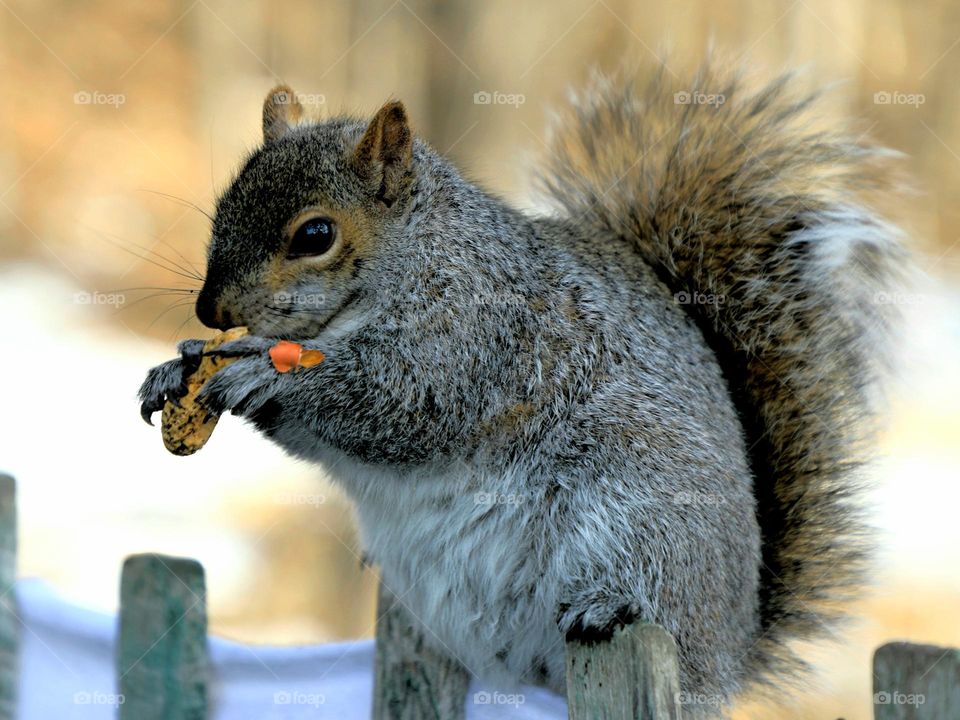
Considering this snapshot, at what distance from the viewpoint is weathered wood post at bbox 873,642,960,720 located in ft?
3.59

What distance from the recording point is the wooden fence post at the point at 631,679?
113cm

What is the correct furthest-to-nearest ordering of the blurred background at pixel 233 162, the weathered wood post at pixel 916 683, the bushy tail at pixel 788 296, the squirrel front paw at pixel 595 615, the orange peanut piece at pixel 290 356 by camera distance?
the blurred background at pixel 233 162
the bushy tail at pixel 788 296
the orange peanut piece at pixel 290 356
the squirrel front paw at pixel 595 615
the weathered wood post at pixel 916 683

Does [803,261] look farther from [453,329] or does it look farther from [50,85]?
[50,85]

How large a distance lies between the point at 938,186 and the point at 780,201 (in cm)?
241

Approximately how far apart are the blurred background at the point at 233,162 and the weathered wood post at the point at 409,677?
1942mm

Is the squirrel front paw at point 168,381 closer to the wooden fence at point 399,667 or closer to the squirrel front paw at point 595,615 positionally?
the wooden fence at point 399,667

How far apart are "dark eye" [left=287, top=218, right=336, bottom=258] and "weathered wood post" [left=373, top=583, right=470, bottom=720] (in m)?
0.50

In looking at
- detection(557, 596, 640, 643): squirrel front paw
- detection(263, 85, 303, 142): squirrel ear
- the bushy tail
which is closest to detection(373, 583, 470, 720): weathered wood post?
detection(557, 596, 640, 643): squirrel front paw

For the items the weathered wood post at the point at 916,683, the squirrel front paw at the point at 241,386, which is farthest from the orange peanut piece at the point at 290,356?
the weathered wood post at the point at 916,683

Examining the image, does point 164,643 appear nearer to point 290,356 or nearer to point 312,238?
point 290,356

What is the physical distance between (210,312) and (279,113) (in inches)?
19.4

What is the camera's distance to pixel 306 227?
Result: 144 cm

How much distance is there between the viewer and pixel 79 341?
395 centimetres

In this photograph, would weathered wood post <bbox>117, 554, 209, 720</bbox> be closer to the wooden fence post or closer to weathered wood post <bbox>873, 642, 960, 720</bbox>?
the wooden fence post
